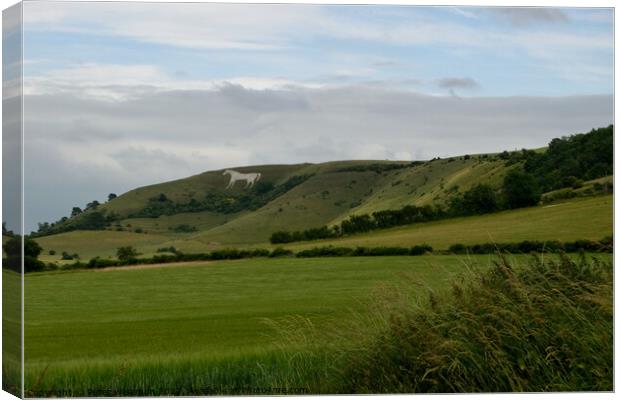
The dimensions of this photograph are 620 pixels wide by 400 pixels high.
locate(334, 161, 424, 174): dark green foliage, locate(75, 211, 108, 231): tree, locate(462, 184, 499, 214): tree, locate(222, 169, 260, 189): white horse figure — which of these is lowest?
locate(75, 211, 108, 231): tree

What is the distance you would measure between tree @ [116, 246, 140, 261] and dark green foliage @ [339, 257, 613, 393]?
2.81m

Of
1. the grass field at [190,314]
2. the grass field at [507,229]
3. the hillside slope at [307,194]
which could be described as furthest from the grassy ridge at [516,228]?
the hillside slope at [307,194]

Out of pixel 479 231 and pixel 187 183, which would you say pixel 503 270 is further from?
pixel 187 183

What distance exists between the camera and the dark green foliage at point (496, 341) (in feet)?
41.9

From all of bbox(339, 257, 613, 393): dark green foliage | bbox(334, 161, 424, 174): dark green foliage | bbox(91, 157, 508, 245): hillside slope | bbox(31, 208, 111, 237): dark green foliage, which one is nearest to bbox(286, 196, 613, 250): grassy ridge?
bbox(91, 157, 508, 245): hillside slope

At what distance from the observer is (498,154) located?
14297mm

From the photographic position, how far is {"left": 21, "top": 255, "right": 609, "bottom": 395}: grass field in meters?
13.2

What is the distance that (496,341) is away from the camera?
12.8 meters

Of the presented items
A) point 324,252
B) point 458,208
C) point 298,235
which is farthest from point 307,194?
point 458,208

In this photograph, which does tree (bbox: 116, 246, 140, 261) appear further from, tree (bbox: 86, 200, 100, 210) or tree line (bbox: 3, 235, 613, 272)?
tree (bbox: 86, 200, 100, 210)

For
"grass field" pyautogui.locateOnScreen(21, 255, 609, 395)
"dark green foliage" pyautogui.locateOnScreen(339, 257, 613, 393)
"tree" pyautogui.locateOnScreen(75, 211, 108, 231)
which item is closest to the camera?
"dark green foliage" pyautogui.locateOnScreen(339, 257, 613, 393)

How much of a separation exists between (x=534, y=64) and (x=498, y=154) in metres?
1.15

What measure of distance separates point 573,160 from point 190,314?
4.98 m

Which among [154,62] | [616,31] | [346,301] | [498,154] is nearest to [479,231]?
[498,154]
